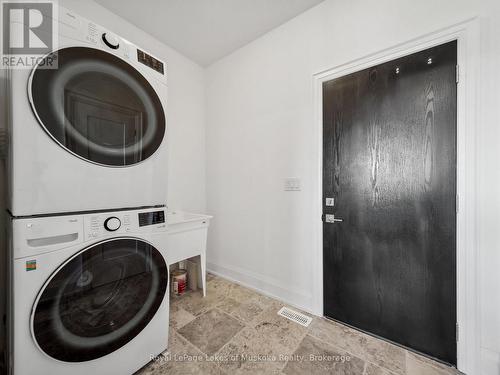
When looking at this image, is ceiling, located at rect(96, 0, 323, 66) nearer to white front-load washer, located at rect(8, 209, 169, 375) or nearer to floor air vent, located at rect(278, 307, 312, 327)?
white front-load washer, located at rect(8, 209, 169, 375)

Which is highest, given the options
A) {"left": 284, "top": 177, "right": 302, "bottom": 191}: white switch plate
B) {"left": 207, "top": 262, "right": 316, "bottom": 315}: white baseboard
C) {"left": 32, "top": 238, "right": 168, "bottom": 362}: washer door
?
{"left": 284, "top": 177, "right": 302, "bottom": 191}: white switch plate

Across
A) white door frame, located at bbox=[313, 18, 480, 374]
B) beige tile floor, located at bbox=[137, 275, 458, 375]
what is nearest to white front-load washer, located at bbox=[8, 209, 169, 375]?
beige tile floor, located at bbox=[137, 275, 458, 375]

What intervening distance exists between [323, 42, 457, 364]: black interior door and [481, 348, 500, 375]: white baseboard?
4.8 inches

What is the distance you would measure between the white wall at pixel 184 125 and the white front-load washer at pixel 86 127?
3.55 feet

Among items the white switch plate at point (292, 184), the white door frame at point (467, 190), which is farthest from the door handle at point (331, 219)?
the white door frame at point (467, 190)

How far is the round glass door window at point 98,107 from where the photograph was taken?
896mm

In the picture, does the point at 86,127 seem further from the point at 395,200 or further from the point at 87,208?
the point at 395,200

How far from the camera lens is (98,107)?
1.03 metres

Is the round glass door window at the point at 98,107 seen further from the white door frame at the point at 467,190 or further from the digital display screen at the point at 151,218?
the white door frame at the point at 467,190

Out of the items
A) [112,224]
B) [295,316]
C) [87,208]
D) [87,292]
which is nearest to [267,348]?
[295,316]

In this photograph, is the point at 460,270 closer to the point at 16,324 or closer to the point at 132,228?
the point at 132,228

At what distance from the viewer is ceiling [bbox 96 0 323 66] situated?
1.76 metres

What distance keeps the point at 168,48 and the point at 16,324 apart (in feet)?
8.36

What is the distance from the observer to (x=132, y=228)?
44.6 inches
